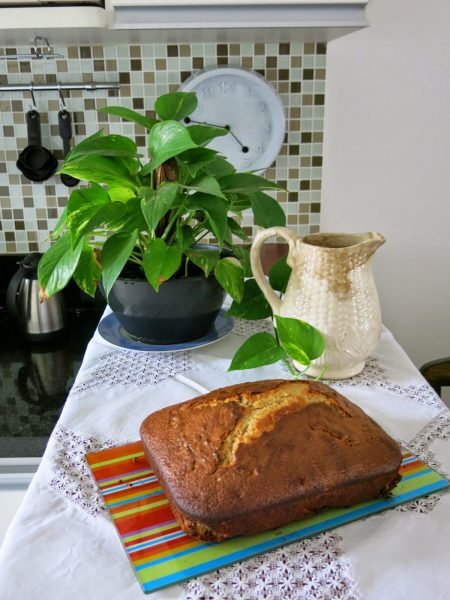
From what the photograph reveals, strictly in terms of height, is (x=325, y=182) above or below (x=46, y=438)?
above

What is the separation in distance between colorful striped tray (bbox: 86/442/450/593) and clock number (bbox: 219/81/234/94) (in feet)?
3.44

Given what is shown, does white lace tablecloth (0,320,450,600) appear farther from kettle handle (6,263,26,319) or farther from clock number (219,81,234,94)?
clock number (219,81,234,94)

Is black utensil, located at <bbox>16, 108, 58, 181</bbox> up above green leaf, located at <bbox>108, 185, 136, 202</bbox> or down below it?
above

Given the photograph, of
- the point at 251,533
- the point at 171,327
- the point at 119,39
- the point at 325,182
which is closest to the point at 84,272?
the point at 171,327

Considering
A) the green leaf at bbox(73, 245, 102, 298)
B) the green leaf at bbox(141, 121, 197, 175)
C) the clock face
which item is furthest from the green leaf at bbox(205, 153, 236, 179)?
the clock face

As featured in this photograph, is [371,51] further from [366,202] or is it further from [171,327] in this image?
[171,327]

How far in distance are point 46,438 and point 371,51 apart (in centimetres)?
116

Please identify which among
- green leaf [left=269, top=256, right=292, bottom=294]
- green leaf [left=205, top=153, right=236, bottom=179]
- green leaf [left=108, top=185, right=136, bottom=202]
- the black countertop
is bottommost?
the black countertop

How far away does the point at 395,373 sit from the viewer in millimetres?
935

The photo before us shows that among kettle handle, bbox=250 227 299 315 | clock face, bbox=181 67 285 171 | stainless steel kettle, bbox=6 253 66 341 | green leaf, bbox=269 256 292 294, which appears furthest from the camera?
clock face, bbox=181 67 285 171

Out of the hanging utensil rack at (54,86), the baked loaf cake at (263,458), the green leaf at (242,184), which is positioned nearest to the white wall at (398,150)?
the hanging utensil rack at (54,86)

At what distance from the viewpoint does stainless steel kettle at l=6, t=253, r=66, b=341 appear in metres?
1.38

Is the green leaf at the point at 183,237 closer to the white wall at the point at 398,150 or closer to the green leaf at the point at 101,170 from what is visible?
the green leaf at the point at 101,170

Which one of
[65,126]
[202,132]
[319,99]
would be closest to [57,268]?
[202,132]
